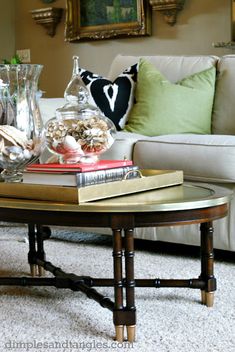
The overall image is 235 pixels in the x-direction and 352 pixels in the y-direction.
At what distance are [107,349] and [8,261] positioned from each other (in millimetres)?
1047

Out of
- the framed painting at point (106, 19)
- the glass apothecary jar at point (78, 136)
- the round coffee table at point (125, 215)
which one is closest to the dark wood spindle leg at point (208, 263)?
the round coffee table at point (125, 215)

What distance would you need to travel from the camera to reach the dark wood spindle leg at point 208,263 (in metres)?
1.92

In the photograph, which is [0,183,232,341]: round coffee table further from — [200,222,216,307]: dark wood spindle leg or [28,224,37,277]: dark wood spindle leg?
[28,224,37,277]: dark wood spindle leg

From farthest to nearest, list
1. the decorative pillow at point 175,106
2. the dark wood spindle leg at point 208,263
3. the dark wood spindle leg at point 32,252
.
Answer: the decorative pillow at point 175,106
the dark wood spindle leg at point 32,252
the dark wood spindle leg at point 208,263

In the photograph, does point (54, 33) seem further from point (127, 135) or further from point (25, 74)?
point (25, 74)

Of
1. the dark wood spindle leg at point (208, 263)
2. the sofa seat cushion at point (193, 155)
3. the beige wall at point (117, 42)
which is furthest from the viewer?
the beige wall at point (117, 42)

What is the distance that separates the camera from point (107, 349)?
1.62 meters

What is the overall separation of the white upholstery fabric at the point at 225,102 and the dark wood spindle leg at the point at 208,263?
3.98 ft

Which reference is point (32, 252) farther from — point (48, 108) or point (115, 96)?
point (115, 96)

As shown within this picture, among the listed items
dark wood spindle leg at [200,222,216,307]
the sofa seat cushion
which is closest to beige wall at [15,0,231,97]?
the sofa seat cushion

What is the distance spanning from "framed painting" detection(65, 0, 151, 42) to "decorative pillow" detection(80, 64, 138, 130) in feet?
4.37

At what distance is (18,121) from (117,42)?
3018 millimetres

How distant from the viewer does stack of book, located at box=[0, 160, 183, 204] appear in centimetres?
161

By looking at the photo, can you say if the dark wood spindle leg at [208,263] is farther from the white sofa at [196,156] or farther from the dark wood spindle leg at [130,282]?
the white sofa at [196,156]
